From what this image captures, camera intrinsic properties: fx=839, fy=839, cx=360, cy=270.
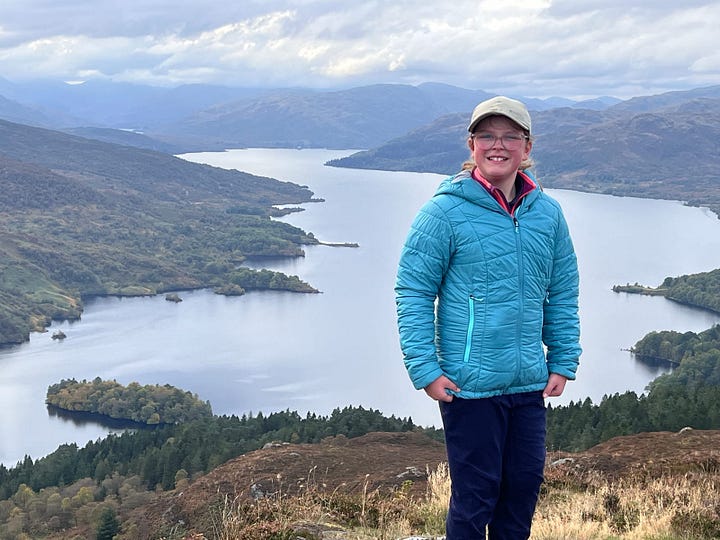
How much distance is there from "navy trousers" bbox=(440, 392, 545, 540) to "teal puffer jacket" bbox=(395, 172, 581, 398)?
0.11 meters

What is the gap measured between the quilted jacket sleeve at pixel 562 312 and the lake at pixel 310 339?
52014 millimetres

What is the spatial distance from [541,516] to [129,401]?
65064mm

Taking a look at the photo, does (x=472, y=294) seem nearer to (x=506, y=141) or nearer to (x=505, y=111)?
(x=506, y=141)

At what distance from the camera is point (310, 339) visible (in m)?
85.9

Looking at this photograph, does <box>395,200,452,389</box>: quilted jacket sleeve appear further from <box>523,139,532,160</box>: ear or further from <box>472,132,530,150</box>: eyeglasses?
<box>523,139,532,160</box>: ear

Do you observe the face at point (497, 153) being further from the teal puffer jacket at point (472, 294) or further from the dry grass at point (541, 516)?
the dry grass at point (541, 516)

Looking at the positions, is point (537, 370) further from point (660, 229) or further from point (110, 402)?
point (660, 229)

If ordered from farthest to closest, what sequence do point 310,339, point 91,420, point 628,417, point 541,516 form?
1. point 310,339
2. point 91,420
3. point 628,417
4. point 541,516

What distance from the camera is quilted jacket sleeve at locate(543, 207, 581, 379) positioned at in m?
4.85

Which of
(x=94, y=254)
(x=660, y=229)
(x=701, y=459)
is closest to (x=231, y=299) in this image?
(x=94, y=254)

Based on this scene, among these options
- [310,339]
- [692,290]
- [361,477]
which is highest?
[361,477]

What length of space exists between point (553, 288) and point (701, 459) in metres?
6.23

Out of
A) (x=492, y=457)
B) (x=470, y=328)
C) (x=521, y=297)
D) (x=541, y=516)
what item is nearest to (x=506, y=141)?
(x=521, y=297)

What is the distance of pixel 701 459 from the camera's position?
996 centimetres
